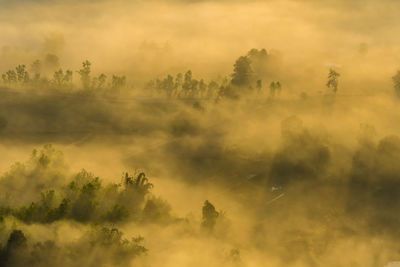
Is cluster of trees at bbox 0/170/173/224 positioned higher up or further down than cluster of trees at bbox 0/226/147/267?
higher up

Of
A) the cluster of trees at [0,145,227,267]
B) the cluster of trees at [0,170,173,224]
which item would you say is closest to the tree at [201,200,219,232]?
the cluster of trees at [0,145,227,267]

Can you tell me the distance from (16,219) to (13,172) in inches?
1761

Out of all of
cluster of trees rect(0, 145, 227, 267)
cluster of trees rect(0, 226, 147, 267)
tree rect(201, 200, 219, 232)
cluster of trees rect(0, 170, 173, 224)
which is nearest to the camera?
cluster of trees rect(0, 226, 147, 267)

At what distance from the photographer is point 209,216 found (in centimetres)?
12600

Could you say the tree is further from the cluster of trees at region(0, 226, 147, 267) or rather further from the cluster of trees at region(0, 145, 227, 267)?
the cluster of trees at region(0, 226, 147, 267)

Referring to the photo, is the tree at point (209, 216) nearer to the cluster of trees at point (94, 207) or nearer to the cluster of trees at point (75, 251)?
the cluster of trees at point (94, 207)

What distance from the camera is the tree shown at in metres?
126

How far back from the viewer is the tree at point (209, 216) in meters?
126

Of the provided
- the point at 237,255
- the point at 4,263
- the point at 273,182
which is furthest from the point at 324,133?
the point at 4,263

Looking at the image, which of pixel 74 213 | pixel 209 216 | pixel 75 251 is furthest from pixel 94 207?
pixel 209 216

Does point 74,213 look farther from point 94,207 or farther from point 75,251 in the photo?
point 75,251

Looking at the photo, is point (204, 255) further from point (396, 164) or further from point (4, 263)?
point (396, 164)

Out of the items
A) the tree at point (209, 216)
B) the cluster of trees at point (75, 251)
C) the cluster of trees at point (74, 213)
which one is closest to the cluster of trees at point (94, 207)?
the cluster of trees at point (74, 213)

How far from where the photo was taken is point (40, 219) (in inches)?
4579
